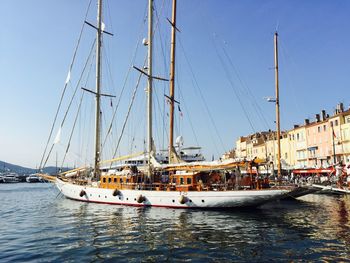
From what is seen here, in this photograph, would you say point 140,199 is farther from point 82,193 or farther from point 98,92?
point 98,92

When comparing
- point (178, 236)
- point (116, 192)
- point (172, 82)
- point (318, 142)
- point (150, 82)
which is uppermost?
point (172, 82)

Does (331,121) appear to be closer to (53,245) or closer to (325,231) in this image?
(325,231)

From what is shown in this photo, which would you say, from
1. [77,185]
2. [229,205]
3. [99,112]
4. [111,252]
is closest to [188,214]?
[229,205]

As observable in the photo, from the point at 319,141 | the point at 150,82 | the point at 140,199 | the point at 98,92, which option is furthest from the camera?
the point at 319,141

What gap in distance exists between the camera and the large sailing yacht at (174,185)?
27578 millimetres

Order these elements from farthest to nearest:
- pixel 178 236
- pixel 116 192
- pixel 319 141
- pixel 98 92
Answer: pixel 319 141 < pixel 98 92 < pixel 116 192 < pixel 178 236

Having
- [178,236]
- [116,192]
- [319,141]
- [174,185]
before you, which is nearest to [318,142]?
[319,141]

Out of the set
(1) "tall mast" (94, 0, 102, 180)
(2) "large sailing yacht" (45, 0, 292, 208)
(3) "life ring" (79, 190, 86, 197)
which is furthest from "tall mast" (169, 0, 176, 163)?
(3) "life ring" (79, 190, 86, 197)

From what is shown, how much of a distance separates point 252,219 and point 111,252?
1209 centimetres

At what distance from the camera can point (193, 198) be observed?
28.6 m

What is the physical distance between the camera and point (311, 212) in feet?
90.0

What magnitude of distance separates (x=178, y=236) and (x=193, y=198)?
424 inches

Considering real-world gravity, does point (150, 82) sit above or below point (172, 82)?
below

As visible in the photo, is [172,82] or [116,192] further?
[172,82]
